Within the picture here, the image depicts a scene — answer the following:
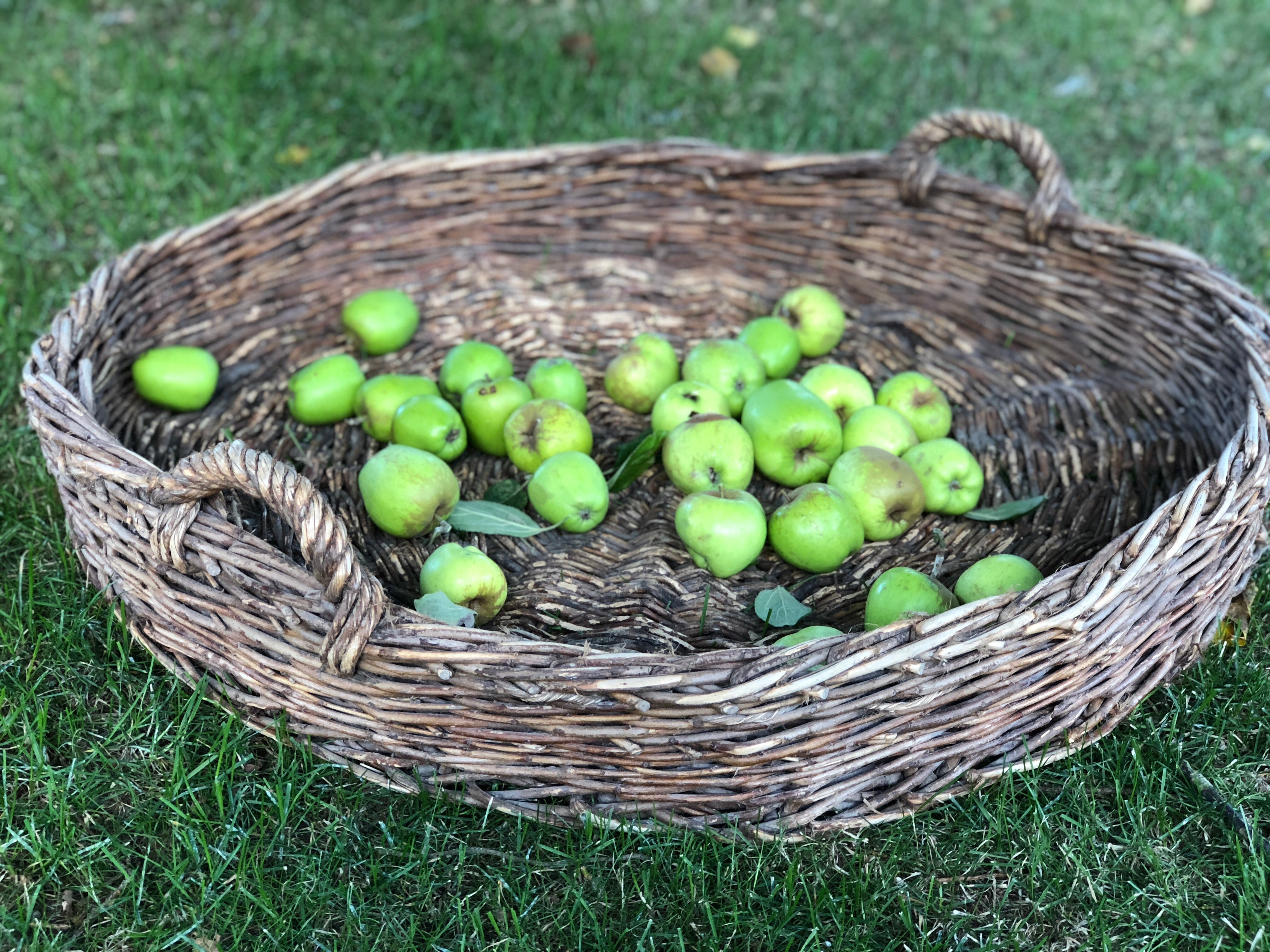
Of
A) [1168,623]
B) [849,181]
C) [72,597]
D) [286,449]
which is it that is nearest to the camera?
[1168,623]

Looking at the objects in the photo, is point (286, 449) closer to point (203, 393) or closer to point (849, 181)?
point (203, 393)

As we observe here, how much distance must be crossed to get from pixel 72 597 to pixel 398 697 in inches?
30.6

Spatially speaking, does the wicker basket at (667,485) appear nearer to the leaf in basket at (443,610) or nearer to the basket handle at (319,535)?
the basket handle at (319,535)

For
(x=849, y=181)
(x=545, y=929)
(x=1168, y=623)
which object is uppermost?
(x=849, y=181)

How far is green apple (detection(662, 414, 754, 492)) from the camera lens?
2.12m

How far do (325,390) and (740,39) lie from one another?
Result: 267 cm

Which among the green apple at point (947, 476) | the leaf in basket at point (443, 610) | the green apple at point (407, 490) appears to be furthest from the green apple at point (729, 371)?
the leaf in basket at point (443, 610)

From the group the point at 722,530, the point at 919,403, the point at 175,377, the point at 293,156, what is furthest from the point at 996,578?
the point at 293,156

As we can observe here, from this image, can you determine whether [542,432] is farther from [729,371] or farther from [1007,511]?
[1007,511]

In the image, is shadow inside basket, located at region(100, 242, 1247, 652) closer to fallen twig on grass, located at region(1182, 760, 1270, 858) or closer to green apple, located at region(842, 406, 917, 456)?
green apple, located at region(842, 406, 917, 456)

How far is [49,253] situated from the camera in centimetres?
300

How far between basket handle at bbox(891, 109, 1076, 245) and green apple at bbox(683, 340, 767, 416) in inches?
24.7

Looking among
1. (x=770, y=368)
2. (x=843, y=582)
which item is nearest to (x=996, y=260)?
(x=770, y=368)

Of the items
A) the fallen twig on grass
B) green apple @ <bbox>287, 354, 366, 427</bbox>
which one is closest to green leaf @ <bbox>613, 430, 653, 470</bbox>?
A: green apple @ <bbox>287, 354, 366, 427</bbox>
